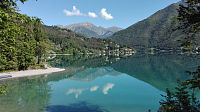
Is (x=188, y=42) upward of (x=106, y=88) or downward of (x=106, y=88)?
upward

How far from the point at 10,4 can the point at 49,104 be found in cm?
3459

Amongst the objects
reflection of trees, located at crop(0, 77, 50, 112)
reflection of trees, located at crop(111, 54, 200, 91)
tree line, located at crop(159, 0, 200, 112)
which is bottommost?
reflection of trees, located at crop(111, 54, 200, 91)

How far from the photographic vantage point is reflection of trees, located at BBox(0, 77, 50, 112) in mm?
43281

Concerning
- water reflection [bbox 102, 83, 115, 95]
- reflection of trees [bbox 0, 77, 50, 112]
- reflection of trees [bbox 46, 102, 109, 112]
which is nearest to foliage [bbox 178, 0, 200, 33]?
reflection of trees [bbox 46, 102, 109, 112]

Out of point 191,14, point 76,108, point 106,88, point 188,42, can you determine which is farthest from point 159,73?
point 191,14

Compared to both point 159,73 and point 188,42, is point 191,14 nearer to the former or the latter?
point 188,42

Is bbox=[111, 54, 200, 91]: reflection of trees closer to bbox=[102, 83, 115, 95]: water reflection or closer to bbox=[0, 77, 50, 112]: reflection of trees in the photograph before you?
bbox=[102, 83, 115, 95]: water reflection

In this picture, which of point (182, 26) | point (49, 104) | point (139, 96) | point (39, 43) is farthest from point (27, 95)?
point (39, 43)

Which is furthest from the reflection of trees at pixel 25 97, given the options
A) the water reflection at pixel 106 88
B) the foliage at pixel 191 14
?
the foliage at pixel 191 14

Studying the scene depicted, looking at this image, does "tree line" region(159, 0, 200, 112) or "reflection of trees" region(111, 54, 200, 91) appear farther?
"reflection of trees" region(111, 54, 200, 91)

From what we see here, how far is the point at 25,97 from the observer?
5481 cm

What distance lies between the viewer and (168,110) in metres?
18.8

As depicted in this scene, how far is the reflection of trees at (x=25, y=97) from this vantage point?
142ft

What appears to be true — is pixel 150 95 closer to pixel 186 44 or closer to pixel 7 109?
pixel 7 109
